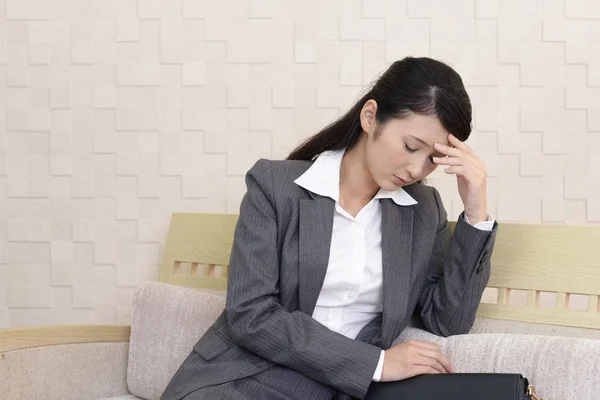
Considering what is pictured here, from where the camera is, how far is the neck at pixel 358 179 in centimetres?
182

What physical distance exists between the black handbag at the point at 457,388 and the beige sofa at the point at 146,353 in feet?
0.50

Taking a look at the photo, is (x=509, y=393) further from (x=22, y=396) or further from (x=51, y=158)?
(x=51, y=158)

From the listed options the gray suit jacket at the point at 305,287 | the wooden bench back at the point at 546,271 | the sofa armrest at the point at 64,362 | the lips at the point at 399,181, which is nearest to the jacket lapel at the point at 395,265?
the gray suit jacket at the point at 305,287

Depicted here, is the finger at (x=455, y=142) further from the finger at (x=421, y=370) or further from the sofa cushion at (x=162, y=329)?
the sofa cushion at (x=162, y=329)

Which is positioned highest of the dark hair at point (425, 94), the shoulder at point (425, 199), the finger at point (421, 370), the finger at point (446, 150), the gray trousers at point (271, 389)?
the dark hair at point (425, 94)

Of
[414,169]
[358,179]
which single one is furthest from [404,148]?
[358,179]

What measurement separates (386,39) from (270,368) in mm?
1038

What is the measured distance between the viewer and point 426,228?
181 centimetres

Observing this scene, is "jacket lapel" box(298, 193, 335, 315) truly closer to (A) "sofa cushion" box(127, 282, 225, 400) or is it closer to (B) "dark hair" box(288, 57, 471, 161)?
(B) "dark hair" box(288, 57, 471, 161)

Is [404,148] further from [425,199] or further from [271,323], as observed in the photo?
[271,323]

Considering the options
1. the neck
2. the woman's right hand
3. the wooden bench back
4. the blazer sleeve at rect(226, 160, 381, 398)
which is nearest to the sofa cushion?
the blazer sleeve at rect(226, 160, 381, 398)

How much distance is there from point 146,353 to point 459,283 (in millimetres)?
904

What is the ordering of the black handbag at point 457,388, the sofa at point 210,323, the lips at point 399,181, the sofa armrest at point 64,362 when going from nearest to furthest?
the black handbag at point 457,388 → the sofa at point 210,323 → the lips at point 399,181 → the sofa armrest at point 64,362

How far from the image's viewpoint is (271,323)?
66.1 inches
